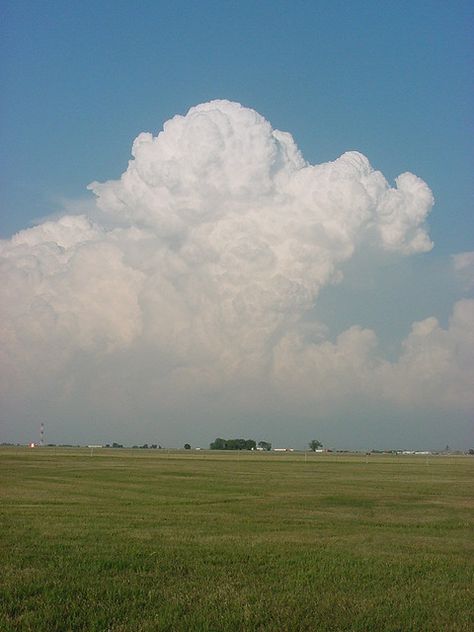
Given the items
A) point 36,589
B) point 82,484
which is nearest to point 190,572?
point 36,589

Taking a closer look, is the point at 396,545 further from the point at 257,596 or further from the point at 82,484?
the point at 82,484

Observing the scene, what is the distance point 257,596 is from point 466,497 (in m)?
31.5

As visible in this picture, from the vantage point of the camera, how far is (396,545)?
2127 cm

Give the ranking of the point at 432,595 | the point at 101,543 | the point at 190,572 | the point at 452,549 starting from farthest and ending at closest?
1. the point at 452,549
2. the point at 101,543
3. the point at 190,572
4. the point at 432,595

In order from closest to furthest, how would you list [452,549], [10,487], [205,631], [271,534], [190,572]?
[205,631] → [190,572] → [452,549] → [271,534] → [10,487]

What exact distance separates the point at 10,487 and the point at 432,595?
31.4m

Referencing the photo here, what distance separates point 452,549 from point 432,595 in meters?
6.67

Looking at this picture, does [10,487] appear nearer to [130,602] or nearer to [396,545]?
[396,545]

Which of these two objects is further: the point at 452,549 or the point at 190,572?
the point at 452,549

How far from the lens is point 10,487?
41.1 meters

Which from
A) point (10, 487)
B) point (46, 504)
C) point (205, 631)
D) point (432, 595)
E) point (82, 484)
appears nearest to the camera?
point (205, 631)

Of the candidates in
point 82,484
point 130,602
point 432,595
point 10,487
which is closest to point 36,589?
point 130,602

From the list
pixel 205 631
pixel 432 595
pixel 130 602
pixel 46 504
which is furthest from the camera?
pixel 46 504

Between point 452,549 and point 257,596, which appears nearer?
point 257,596
